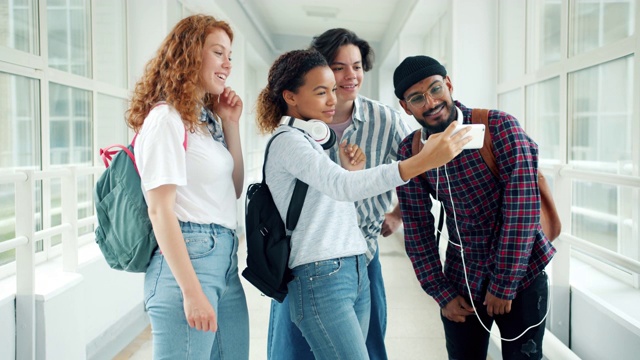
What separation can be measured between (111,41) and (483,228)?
9.00 ft

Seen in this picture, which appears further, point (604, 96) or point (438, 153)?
point (604, 96)

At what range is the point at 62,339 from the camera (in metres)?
1.60

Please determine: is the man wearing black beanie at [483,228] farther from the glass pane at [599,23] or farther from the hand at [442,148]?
the glass pane at [599,23]

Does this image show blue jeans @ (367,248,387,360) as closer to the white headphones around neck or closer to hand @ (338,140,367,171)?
hand @ (338,140,367,171)

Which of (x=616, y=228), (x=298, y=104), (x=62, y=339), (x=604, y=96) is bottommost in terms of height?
(x=62, y=339)

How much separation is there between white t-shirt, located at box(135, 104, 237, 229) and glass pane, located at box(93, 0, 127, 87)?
2.05 m

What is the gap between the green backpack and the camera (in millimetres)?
1040

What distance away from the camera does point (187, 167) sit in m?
1.07

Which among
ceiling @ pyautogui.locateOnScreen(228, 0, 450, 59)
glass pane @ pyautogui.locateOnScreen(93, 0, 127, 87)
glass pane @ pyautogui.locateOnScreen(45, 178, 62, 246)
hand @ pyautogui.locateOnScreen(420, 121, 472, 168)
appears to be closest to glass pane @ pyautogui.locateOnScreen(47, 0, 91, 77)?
glass pane @ pyautogui.locateOnScreen(93, 0, 127, 87)

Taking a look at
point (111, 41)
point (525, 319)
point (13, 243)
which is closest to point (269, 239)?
point (525, 319)

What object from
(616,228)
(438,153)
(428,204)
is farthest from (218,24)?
(616,228)

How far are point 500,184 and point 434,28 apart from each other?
475 centimetres

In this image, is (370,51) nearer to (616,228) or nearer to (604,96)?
(604,96)

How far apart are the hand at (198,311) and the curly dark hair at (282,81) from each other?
0.56 meters
